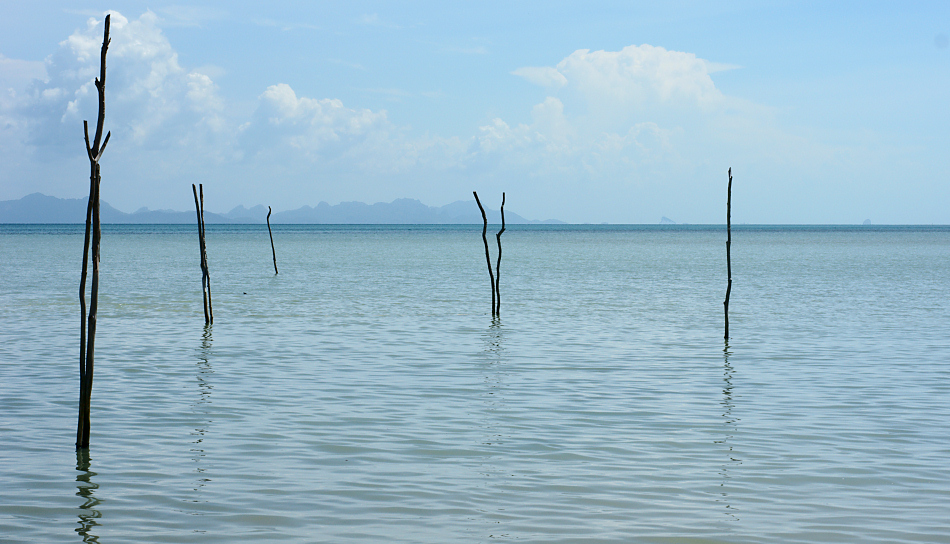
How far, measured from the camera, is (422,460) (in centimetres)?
807

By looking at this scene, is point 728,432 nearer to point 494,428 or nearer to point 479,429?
point 494,428

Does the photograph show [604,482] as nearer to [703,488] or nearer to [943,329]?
[703,488]

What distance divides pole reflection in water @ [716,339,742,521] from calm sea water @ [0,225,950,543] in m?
0.03

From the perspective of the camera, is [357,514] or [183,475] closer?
[357,514]

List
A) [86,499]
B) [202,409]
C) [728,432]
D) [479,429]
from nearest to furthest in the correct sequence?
[86,499] < [728,432] < [479,429] < [202,409]

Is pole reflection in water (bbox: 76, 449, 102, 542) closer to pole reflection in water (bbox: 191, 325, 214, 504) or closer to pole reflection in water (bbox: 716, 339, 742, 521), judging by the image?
pole reflection in water (bbox: 191, 325, 214, 504)

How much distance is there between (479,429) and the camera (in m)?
9.36

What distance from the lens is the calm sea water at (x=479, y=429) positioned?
6.45 meters

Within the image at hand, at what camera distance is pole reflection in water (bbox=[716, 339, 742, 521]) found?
6832mm

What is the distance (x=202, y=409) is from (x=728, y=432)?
251 inches

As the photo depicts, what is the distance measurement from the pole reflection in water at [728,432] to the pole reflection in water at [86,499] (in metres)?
4.97

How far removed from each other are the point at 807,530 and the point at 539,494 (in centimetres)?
214

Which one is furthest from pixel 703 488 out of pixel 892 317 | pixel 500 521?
pixel 892 317

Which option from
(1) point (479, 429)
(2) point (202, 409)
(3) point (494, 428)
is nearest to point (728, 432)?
(3) point (494, 428)
